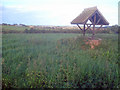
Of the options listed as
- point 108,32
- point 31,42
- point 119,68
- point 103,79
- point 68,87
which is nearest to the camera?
point 68,87

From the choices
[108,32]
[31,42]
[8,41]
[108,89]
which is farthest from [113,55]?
[8,41]

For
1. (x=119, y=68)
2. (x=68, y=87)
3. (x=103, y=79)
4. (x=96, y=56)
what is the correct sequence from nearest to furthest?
(x=68, y=87), (x=103, y=79), (x=119, y=68), (x=96, y=56)

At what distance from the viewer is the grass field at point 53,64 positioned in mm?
3350

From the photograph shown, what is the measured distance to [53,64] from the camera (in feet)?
13.0

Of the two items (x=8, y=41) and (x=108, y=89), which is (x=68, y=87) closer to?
(x=108, y=89)

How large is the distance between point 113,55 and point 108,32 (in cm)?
157

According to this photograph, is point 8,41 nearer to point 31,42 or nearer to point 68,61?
point 31,42

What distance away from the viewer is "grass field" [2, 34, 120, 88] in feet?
11.0

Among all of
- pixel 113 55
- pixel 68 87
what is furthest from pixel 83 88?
pixel 113 55

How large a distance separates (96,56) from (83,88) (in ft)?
6.42

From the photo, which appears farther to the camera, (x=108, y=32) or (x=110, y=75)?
(x=108, y=32)

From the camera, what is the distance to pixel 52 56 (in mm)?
4234

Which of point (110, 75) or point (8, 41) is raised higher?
point (8, 41)

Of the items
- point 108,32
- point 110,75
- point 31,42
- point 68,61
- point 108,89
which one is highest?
point 108,32
